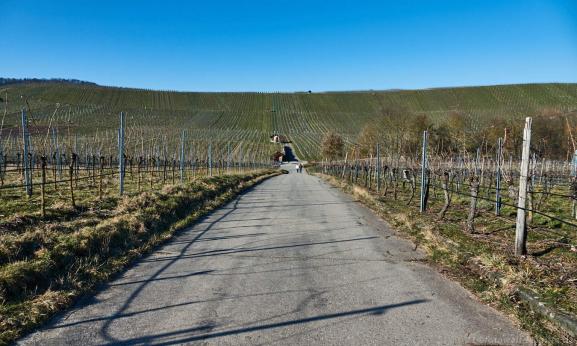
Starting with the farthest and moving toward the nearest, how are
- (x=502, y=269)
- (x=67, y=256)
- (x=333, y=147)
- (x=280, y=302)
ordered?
(x=333, y=147), (x=67, y=256), (x=502, y=269), (x=280, y=302)

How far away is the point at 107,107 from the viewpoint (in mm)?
86812

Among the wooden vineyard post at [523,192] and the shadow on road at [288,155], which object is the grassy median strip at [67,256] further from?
the shadow on road at [288,155]

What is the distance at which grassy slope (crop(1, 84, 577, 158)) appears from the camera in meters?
81.6

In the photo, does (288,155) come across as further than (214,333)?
Yes

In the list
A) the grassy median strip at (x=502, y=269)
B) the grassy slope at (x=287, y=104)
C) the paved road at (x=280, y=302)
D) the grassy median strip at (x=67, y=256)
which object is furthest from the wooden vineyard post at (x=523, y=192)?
the grassy slope at (x=287, y=104)

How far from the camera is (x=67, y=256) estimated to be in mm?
5910

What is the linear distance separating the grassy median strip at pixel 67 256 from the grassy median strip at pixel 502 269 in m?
4.64

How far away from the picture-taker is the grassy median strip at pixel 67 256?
4.16 metres

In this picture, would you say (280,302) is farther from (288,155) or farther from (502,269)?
(288,155)

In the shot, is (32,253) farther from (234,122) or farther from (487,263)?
(234,122)

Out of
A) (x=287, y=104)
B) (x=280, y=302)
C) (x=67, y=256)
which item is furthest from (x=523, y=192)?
(x=287, y=104)

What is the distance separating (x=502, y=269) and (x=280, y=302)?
3.16m

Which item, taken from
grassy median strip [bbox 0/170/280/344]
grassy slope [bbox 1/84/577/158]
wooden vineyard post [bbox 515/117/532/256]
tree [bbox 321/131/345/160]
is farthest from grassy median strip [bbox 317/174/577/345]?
grassy slope [bbox 1/84/577/158]

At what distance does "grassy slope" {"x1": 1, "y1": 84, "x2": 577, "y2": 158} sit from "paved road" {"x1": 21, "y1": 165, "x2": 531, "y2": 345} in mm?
67650
